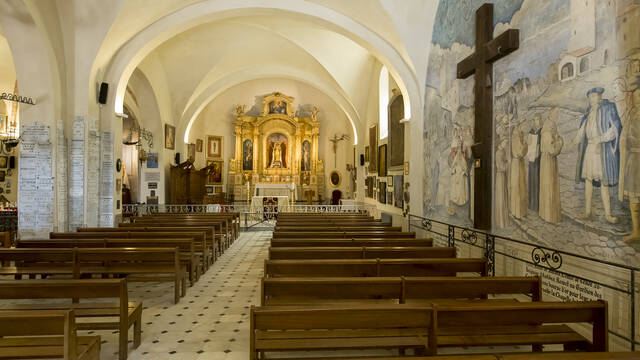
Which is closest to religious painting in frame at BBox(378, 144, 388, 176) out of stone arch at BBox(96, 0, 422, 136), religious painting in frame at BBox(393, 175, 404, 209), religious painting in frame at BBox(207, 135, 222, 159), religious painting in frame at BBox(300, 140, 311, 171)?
religious painting in frame at BBox(393, 175, 404, 209)

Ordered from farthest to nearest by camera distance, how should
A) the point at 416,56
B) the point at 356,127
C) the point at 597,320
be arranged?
the point at 356,127 < the point at 416,56 < the point at 597,320

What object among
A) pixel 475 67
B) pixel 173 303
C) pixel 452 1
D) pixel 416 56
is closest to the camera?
pixel 173 303

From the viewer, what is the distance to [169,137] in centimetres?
1515

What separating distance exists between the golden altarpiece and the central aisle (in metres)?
13.5

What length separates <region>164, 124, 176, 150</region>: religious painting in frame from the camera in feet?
48.6

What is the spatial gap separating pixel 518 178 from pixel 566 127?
0.98m

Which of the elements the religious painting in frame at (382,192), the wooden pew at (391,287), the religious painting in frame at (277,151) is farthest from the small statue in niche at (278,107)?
the wooden pew at (391,287)

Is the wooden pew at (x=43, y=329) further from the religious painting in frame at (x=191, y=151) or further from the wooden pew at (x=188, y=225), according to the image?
the religious painting in frame at (x=191, y=151)

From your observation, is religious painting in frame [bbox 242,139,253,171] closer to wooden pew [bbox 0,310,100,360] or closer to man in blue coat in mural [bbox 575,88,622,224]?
man in blue coat in mural [bbox 575,88,622,224]

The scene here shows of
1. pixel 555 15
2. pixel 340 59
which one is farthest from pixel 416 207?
pixel 340 59

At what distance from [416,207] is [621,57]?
213 inches

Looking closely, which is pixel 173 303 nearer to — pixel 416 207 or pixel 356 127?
pixel 416 207

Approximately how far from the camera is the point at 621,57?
314cm

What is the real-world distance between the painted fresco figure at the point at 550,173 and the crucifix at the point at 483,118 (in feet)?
3.48
